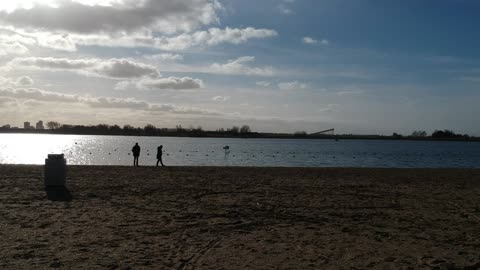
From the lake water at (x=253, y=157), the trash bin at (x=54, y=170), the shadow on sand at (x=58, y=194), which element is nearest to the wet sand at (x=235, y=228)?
the shadow on sand at (x=58, y=194)

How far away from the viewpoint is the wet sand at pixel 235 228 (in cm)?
796

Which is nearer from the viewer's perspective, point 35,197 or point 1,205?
point 1,205

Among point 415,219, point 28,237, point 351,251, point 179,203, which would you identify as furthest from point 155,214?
point 415,219

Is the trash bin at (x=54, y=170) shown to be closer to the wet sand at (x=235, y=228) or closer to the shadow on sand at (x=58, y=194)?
the shadow on sand at (x=58, y=194)

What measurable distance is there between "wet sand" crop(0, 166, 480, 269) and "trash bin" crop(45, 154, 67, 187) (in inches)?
20.4

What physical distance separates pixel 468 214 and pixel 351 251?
589 centimetres

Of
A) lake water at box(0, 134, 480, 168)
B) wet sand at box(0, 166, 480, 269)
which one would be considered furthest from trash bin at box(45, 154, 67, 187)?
lake water at box(0, 134, 480, 168)

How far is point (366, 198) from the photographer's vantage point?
16.2m

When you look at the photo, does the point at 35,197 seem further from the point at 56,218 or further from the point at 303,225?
the point at 303,225

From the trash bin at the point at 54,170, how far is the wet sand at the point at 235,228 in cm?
52

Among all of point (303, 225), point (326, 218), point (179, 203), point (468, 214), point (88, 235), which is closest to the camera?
point (88, 235)

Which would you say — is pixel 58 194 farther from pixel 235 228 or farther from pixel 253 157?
pixel 253 157

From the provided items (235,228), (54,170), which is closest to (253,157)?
(54,170)

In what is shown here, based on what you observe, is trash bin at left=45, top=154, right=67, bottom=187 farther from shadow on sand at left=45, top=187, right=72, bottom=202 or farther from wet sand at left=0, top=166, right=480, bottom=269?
wet sand at left=0, top=166, right=480, bottom=269
